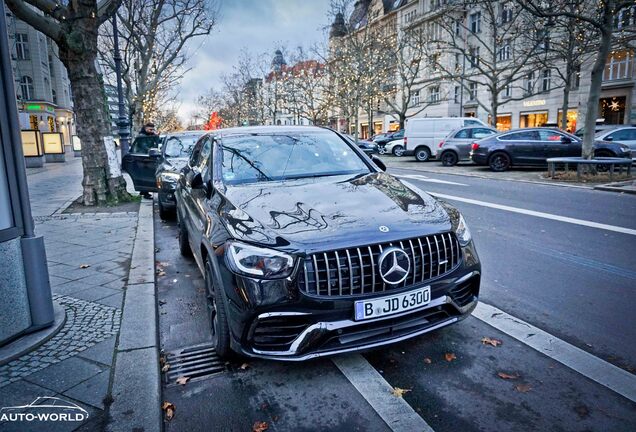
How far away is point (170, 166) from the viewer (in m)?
8.26

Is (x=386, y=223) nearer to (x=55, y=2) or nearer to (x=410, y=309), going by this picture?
(x=410, y=309)

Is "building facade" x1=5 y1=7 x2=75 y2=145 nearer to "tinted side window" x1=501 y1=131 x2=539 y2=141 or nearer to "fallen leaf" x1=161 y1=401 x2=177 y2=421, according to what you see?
"tinted side window" x1=501 y1=131 x2=539 y2=141

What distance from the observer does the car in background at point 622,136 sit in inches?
630

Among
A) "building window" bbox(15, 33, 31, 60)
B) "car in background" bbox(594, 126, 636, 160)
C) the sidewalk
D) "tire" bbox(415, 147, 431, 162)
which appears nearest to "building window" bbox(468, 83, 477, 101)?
"tire" bbox(415, 147, 431, 162)

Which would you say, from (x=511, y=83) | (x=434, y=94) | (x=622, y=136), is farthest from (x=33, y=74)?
(x=622, y=136)

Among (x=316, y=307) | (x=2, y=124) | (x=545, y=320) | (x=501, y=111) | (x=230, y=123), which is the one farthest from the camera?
(x=230, y=123)

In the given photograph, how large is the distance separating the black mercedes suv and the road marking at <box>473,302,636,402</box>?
649mm

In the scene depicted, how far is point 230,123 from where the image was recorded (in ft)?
239

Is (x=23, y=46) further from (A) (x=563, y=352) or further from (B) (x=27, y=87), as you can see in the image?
(A) (x=563, y=352)

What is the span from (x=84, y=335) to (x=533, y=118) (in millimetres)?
41464

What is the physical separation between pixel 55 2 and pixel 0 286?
27.0ft

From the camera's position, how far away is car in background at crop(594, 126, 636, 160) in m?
16.0

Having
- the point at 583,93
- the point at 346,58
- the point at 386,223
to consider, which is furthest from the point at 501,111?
the point at 386,223

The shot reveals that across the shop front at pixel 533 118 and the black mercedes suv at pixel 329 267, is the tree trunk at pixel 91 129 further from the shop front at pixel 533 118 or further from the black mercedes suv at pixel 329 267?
the shop front at pixel 533 118
